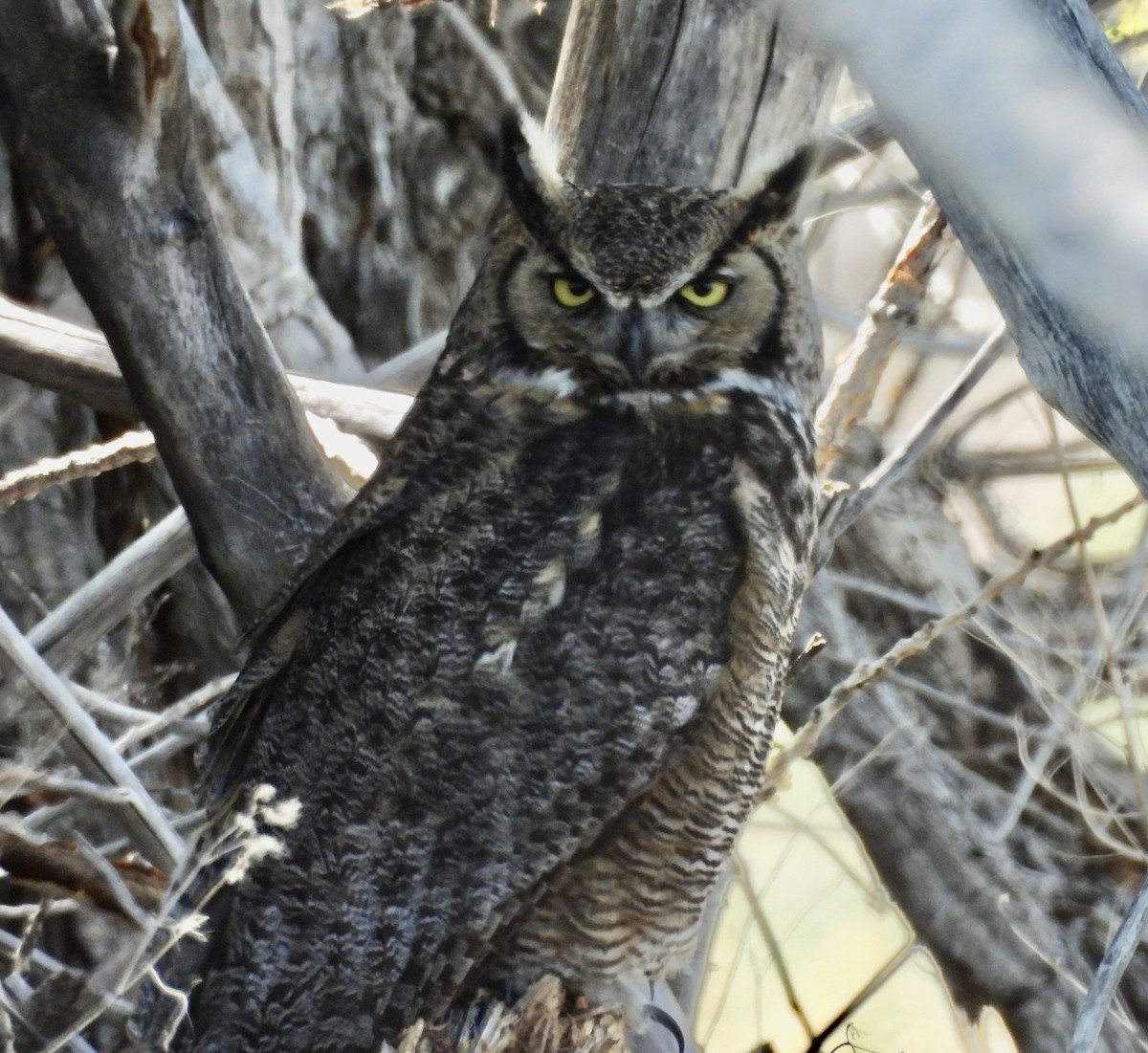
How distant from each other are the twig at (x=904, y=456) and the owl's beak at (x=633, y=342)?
1.59ft

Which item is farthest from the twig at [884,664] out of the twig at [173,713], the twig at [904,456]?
the twig at [173,713]

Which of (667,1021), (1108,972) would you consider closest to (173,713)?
(667,1021)

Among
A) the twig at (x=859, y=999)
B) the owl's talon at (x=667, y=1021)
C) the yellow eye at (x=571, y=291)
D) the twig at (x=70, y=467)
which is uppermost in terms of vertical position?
the yellow eye at (x=571, y=291)

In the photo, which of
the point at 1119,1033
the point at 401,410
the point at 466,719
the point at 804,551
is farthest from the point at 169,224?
the point at 1119,1033

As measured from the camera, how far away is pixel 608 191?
1.93 meters

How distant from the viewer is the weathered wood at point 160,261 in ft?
6.70

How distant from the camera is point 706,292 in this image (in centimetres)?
200

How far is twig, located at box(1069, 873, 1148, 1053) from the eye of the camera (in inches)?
43.4

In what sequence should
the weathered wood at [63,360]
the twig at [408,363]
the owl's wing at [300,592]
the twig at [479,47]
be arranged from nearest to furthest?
the owl's wing at [300,592] < the weathered wood at [63,360] < the twig at [408,363] < the twig at [479,47]

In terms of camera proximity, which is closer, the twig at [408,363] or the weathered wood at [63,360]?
the weathered wood at [63,360]

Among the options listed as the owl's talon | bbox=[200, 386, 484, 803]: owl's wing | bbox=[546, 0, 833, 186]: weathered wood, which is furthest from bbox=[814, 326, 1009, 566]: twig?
the owl's talon

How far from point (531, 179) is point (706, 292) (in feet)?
0.94

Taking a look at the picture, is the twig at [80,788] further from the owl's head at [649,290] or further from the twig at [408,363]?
the twig at [408,363]

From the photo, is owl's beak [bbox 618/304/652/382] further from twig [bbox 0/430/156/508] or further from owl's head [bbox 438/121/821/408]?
twig [bbox 0/430/156/508]
